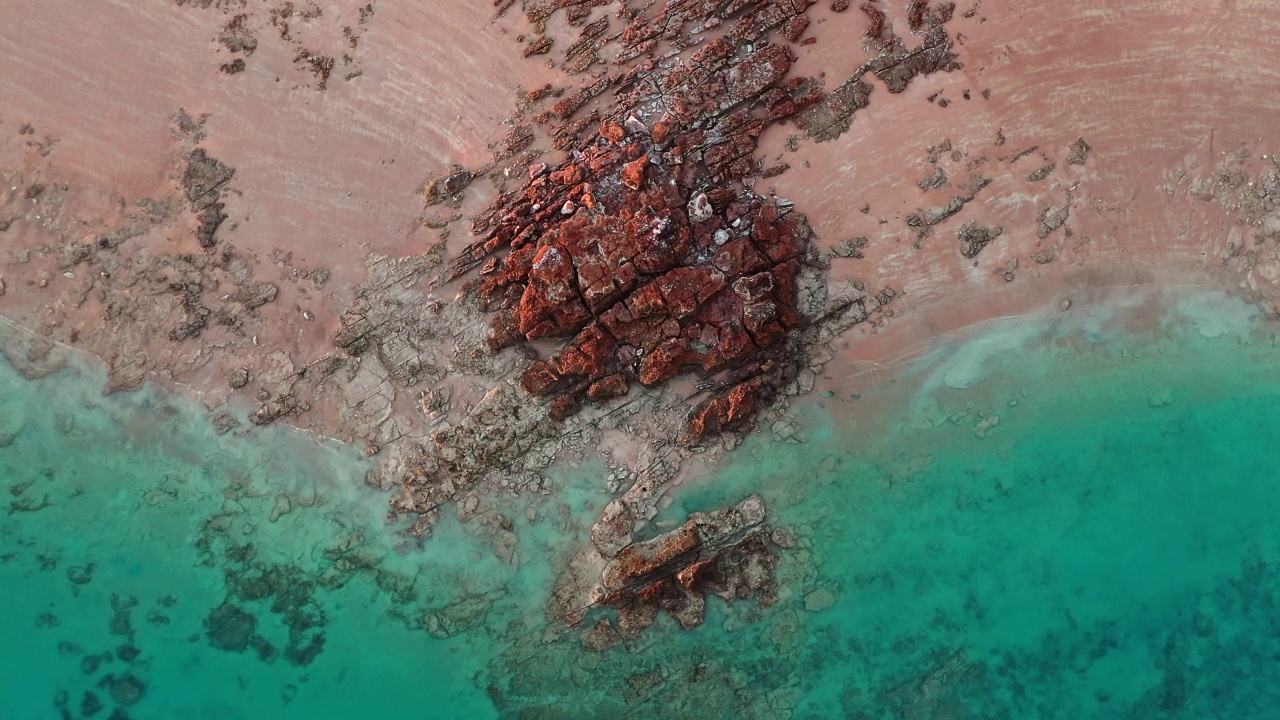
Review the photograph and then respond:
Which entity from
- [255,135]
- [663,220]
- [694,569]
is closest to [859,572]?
[694,569]

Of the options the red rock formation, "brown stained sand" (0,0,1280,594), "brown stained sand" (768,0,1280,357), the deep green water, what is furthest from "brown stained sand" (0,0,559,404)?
"brown stained sand" (768,0,1280,357)

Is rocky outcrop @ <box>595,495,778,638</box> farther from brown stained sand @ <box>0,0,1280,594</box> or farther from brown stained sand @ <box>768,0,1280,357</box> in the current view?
brown stained sand @ <box>768,0,1280,357</box>

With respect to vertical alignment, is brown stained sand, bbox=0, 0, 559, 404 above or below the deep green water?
above

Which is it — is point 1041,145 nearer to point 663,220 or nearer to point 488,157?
point 663,220

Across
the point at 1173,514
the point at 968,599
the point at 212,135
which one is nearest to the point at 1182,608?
the point at 1173,514

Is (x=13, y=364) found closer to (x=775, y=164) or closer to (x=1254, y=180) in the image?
(x=775, y=164)
